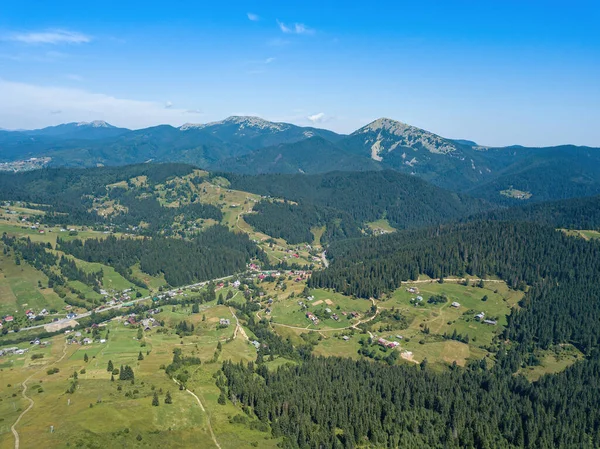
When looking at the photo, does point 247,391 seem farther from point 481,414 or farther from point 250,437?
point 481,414

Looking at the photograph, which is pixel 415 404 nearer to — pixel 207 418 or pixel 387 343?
pixel 387 343

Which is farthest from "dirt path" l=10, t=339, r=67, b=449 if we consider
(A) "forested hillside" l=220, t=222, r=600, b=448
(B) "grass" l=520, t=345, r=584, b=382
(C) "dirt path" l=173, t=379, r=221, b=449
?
(B) "grass" l=520, t=345, r=584, b=382

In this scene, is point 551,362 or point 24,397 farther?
point 551,362

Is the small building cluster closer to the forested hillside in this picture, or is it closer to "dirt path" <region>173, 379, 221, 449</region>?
the forested hillside

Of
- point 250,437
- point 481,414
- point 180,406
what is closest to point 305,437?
point 250,437

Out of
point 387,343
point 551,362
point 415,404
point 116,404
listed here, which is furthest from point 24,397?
point 551,362

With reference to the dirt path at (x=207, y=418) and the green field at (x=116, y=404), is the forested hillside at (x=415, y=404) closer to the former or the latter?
the dirt path at (x=207, y=418)

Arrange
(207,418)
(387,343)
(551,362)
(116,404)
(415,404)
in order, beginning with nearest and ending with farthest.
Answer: (116,404)
(207,418)
(415,404)
(551,362)
(387,343)

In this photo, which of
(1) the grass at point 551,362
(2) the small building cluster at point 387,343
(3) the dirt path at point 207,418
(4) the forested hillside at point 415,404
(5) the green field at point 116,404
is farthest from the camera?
(2) the small building cluster at point 387,343

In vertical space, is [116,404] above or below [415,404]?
above

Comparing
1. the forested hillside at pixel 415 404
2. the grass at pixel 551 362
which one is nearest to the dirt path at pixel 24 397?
the forested hillside at pixel 415 404

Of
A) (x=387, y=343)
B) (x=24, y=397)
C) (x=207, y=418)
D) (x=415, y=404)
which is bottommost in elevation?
(x=415, y=404)
